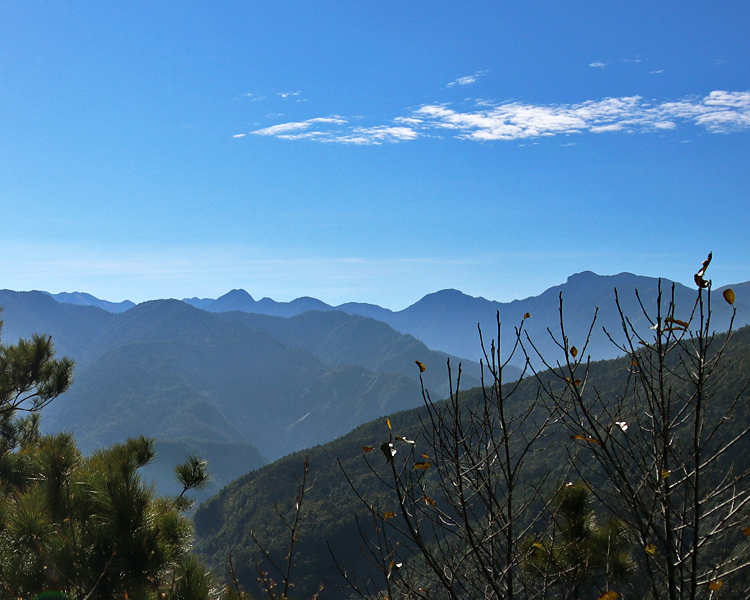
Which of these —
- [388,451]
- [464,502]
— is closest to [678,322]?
[464,502]

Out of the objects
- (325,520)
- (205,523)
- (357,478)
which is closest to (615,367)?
(357,478)

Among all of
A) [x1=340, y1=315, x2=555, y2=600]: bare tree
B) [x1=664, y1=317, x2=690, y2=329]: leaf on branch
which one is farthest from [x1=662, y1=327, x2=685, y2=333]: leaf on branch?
[x1=340, y1=315, x2=555, y2=600]: bare tree

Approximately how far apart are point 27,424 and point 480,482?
457 inches

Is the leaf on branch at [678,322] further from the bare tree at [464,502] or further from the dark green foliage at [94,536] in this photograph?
the dark green foliage at [94,536]

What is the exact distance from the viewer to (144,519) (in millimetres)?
5062

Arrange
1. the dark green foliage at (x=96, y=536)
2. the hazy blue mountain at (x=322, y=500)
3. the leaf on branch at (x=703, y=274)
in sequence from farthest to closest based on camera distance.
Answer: the hazy blue mountain at (x=322, y=500) < the dark green foliage at (x=96, y=536) < the leaf on branch at (x=703, y=274)

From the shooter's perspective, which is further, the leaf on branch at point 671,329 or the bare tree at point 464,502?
the bare tree at point 464,502

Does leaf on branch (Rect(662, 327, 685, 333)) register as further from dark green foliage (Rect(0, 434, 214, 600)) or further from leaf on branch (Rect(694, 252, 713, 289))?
dark green foliage (Rect(0, 434, 214, 600))

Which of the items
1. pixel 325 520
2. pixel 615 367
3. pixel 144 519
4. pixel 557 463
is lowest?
pixel 325 520

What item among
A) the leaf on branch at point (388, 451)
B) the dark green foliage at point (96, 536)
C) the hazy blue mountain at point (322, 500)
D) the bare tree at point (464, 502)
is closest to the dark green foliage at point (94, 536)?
the dark green foliage at point (96, 536)

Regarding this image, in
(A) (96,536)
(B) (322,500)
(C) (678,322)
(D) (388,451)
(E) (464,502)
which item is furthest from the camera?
(B) (322,500)

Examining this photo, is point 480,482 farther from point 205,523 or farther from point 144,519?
point 205,523

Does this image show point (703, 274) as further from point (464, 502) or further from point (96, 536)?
point (96, 536)

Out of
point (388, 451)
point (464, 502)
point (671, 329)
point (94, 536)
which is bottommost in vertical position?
point (94, 536)
